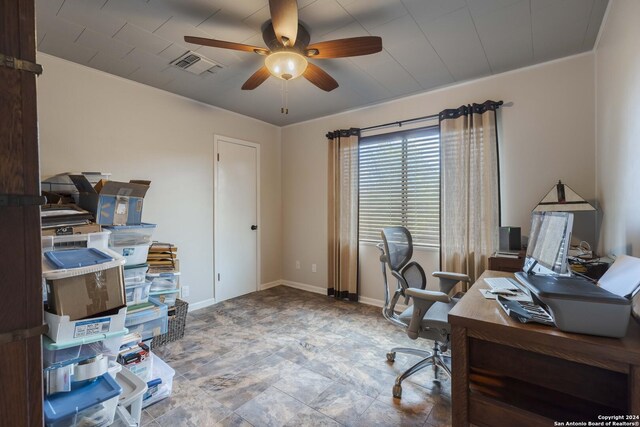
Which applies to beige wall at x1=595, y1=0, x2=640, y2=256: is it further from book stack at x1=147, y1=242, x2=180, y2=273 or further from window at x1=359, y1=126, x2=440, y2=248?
book stack at x1=147, y1=242, x2=180, y2=273

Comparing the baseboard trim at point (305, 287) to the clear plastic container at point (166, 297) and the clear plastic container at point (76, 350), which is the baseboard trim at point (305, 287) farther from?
the clear plastic container at point (76, 350)

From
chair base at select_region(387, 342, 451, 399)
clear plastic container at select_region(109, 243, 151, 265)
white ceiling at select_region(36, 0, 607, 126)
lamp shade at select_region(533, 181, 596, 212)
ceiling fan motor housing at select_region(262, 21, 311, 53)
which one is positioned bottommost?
chair base at select_region(387, 342, 451, 399)

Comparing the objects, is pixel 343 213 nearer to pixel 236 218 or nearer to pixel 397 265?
pixel 236 218

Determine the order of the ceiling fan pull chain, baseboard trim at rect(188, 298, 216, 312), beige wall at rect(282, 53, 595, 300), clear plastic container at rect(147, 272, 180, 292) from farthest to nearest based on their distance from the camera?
baseboard trim at rect(188, 298, 216, 312)
the ceiling fan pull chain
clear plastic container at rect(147, 272, 180, 292)
beige wall at rect(282, 53, 595, 300)

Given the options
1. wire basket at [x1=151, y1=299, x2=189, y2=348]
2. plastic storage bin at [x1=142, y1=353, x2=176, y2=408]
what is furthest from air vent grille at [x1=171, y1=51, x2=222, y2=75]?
plastic storage bin at [x1=142, y1=353, x2=176, y2=408]

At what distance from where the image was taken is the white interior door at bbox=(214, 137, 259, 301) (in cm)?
360

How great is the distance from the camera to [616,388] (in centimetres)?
103

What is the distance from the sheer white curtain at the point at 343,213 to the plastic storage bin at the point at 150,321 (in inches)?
82.1

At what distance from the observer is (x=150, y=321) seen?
2.29 metres

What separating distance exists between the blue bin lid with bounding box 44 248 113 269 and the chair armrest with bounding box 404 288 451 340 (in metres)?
1.64

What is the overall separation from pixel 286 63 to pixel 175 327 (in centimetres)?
249

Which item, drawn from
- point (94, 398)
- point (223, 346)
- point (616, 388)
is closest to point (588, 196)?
point (616, 388)

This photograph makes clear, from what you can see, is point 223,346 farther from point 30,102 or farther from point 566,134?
point 566,134

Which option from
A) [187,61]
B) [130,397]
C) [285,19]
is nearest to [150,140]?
[187,61]
